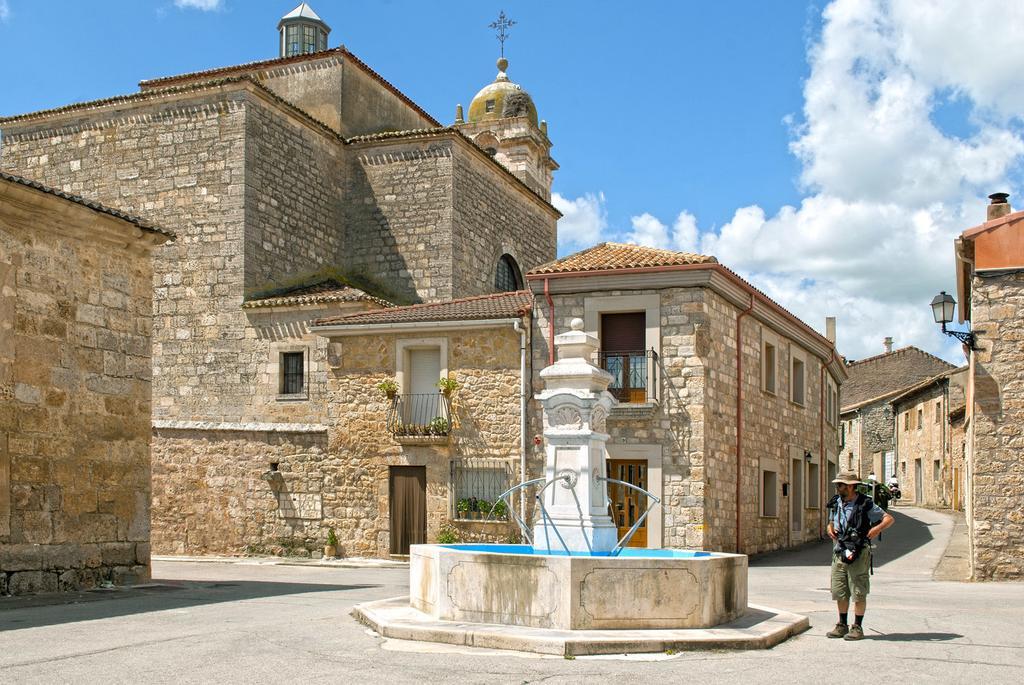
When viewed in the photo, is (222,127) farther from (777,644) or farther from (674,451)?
(777,644)

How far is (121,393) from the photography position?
14727mm

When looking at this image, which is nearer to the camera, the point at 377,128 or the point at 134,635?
the point at 134,635

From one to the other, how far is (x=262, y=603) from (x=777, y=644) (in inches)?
234

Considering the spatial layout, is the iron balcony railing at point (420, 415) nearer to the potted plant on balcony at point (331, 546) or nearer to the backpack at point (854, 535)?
the potted plant on balcony at point (331, 546)

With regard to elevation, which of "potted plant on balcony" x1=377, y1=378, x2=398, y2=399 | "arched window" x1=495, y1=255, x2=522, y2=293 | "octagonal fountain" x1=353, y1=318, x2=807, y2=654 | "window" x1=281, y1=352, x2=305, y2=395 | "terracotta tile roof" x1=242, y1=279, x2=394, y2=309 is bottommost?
"octagonal fountain" x1=353, y1=318, x2=807, y2=654

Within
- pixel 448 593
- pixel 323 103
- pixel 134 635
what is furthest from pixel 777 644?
pixel 323 103

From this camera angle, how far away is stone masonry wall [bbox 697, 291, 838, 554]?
19.5 meters

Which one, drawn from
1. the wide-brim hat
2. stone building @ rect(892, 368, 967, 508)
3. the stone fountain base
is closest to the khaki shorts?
the wide-brim hat

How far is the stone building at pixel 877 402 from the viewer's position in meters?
46.3

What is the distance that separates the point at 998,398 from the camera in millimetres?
15703

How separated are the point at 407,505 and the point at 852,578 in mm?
12960

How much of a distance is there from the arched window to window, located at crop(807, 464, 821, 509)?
377 inches

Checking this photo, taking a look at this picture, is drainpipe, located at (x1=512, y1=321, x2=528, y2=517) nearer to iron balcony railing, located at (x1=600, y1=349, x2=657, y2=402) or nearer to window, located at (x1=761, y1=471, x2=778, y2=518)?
iron balcony railing, located at (x1=600, y1=349, x2=657, y2=402)

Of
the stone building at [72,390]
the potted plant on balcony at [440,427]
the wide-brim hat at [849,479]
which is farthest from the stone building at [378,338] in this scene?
the wide-brim hat at [849,479]
